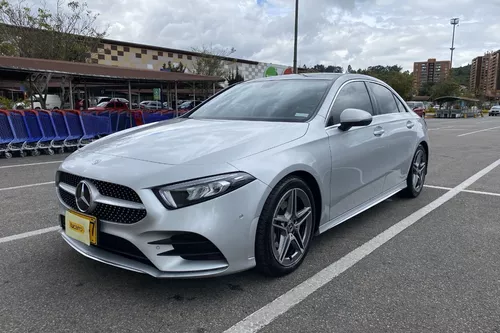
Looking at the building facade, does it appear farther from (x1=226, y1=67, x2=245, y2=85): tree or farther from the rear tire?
the rear tire

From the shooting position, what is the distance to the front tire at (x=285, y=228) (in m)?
2.54

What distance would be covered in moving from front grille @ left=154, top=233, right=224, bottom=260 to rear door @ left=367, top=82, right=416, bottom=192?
220cm

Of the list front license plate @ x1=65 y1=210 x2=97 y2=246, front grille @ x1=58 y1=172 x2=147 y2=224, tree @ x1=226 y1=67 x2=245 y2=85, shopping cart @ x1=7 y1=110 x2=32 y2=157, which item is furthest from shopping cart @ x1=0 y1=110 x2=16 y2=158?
tree @ x1=226 y1=67 x2=245 y2=85

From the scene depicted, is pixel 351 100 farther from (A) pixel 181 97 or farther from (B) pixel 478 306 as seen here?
(A) pixel 181 97

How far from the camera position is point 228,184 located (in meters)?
2.33

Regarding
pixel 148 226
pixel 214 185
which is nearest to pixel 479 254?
pixel 214 185

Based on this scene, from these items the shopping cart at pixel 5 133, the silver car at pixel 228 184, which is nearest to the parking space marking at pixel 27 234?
the silver car at pixel 228 184

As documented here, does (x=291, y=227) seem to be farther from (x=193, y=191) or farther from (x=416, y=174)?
(x=416, y=174)

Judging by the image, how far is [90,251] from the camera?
255 centimetres

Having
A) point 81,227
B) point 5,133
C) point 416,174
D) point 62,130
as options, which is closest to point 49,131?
point 62,130

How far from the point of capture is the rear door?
4.00 meters

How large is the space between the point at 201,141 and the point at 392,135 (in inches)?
91.3

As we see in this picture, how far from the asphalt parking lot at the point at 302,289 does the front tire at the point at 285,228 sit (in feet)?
0.45

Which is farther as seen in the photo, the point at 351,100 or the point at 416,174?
the point at 416,174
